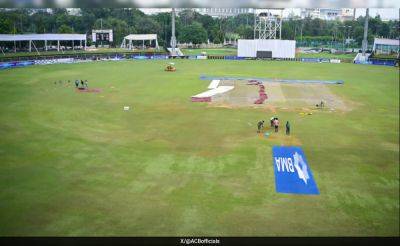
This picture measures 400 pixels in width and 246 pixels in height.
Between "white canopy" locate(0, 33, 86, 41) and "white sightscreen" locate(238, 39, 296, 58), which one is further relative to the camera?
"white sightscreen" locate(238, 39, 296, 58)

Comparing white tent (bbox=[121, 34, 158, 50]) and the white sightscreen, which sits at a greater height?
white tent (bbox=[121, 34, 158, 50])

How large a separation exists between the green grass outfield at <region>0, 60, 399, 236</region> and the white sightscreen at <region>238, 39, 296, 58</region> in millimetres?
38891

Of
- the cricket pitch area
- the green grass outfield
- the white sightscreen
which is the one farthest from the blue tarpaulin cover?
the white sightscreen

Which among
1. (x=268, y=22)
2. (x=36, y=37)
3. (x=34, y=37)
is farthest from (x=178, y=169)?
(x=268, y=22)

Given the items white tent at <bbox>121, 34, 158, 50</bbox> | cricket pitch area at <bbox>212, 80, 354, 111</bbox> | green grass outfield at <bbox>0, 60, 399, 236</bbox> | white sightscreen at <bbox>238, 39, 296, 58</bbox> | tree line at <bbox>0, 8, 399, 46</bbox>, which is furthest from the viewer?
white tent at <bbox>121, 34, 158, 50</bbox>

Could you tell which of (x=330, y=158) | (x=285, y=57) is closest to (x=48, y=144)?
(x=330, y=158)

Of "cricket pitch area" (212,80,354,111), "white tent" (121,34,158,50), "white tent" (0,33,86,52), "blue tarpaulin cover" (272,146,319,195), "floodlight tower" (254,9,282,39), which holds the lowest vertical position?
"blue tarpaulin cover" (272,146,319,195)

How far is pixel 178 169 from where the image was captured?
617 inches

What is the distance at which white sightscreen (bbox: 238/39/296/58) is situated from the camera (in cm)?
6919

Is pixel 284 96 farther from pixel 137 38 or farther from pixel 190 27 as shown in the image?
pixel 190 27

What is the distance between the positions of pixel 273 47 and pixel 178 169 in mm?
57728

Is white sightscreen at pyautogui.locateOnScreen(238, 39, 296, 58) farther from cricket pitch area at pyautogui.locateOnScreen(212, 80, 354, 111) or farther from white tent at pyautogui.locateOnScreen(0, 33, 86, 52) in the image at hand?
cricket pitch area at pyautogui.locateOnScreen(212, 80, 354, 111)

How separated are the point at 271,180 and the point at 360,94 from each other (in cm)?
2486
